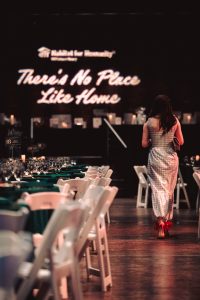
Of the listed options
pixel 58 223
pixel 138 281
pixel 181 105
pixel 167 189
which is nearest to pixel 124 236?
pixel 167 189

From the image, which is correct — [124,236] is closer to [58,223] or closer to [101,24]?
[58,223]

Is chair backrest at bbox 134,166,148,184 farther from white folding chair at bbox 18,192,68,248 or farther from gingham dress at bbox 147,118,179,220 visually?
white folding chair at bbox 18,192,68,248

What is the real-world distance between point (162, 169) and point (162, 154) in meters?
0.18

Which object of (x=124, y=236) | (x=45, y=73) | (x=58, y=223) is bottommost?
(x=124, y=236)

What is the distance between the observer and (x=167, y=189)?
11.8 m

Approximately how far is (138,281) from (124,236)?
3.98 meters

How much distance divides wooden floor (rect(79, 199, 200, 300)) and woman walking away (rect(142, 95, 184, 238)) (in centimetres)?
37

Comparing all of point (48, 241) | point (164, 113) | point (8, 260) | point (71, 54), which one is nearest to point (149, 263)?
point (164, 113)

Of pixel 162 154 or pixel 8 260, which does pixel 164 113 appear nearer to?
pixel 162 154

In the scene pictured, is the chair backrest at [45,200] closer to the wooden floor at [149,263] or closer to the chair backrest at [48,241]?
the chair backrest at [48,241]

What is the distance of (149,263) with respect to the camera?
930cm

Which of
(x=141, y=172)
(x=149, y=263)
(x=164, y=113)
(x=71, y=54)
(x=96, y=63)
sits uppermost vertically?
(x=71, y=54)

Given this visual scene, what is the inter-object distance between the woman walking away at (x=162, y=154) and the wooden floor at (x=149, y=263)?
0.37 m

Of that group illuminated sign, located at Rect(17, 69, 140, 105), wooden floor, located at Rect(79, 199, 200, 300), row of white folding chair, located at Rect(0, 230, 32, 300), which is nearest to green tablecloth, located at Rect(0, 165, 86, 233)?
wooden floor, located at Rect(79, 199, 200, 300)
